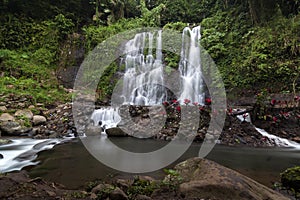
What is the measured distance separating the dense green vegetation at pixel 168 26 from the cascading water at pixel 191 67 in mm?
587

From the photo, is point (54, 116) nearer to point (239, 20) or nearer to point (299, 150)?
point (299, 150)

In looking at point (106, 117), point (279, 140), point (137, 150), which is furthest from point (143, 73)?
point (279, 140)

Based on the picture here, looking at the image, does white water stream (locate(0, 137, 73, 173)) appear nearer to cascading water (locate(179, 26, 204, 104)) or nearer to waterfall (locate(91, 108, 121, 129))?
waterfall (locate(91, 108, 121, 129))

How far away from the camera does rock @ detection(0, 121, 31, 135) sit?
23.7 ft

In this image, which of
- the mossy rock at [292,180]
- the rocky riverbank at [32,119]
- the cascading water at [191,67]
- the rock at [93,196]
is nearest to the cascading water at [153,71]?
the cascading water at [191,67]

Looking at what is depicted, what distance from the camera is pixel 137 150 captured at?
579 centimetres

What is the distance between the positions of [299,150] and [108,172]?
17.3ft

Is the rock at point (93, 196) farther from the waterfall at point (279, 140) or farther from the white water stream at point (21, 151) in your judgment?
the waterfall at point (279, 140)

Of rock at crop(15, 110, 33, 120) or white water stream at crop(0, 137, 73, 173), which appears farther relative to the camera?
rock at crop(15, 110, 33, 120)

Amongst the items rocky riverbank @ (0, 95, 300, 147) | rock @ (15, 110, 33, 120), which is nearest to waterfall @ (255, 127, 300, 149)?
rocky riverbank @ (0, 95, 300, 147)

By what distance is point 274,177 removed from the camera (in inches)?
151

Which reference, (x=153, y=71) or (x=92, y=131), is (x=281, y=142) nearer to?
(x=92, y=131)

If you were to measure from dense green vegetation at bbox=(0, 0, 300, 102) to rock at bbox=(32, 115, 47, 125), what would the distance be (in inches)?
Answer: 89.2

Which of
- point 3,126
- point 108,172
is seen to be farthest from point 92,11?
point 108,172
